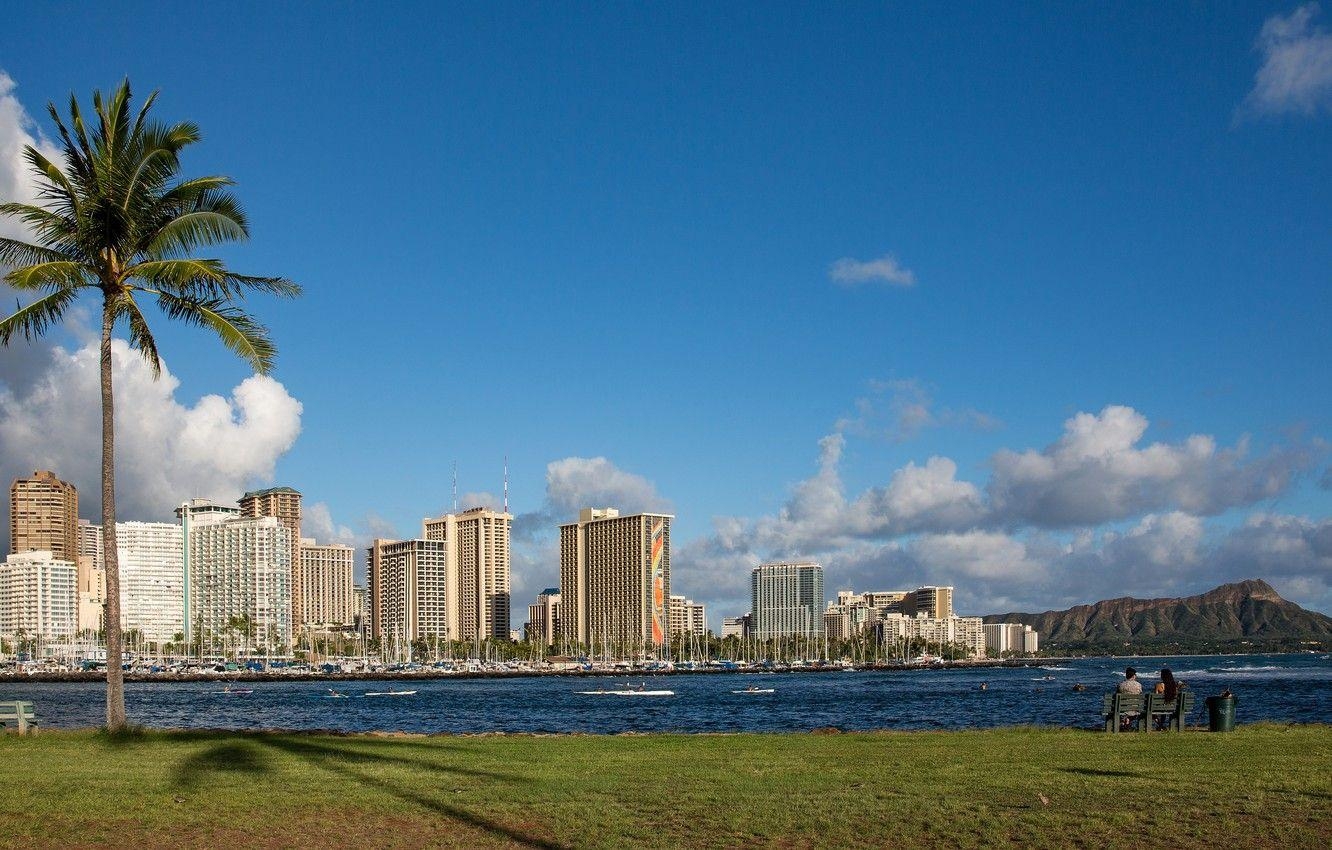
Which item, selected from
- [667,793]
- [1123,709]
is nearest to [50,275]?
[667,793]

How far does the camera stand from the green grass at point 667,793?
12977 millimetres

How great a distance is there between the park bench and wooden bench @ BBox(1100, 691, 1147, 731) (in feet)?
68.6

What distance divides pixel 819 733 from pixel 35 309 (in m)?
17.3

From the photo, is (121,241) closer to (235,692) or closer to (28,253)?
(28,253)

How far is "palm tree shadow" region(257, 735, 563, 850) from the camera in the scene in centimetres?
1326

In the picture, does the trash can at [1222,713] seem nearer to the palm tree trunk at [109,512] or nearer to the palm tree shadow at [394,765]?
the palm tree shadow at [394,765]

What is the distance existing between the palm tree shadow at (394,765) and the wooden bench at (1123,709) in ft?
44.5

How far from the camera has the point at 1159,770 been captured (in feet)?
57.6

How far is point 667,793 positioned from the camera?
1566 centimetres

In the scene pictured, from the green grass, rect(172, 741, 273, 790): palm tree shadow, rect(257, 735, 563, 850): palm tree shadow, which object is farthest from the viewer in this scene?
rect(172, 741, 273, 790): palm tree shadow

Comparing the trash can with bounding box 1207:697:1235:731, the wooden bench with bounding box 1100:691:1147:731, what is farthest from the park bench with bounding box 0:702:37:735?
the trash can with bounding box 1207:697:1235:731

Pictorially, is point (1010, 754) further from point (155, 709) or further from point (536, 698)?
point (536, 698)

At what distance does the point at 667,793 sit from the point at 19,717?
15.1m

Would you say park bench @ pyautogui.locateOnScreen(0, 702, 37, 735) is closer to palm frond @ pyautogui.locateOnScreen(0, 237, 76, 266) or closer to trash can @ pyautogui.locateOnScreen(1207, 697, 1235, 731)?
palm frond @ pyautogui.locateOnScreen(0, 237, 76, 266)
